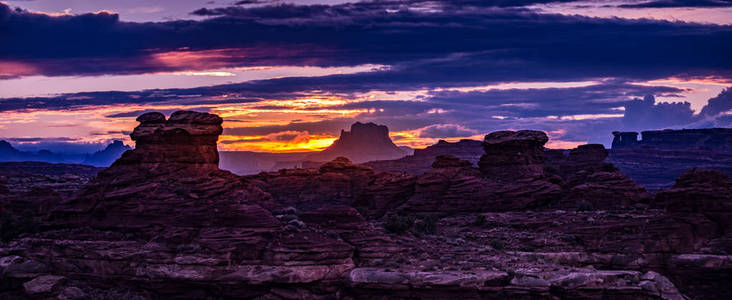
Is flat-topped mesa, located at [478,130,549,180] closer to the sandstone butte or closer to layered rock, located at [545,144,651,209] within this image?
layered rock, located at [545,144,651,209]

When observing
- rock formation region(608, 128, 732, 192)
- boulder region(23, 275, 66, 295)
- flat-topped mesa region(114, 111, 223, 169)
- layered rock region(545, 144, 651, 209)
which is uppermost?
flat-topped mesa region(114, 111, 223, 169)

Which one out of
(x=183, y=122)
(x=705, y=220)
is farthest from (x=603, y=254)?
(x=183, y=122)

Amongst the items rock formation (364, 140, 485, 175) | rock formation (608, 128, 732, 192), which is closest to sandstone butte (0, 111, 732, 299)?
rock formation (364, 140, 485, 175)

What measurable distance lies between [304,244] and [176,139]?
15420 millimetres

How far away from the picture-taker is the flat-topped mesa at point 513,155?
224 feet

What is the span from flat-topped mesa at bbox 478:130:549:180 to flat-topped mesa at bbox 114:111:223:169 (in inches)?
1277

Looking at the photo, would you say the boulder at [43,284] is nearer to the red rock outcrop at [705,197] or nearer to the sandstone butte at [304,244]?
the sandstone butte at [304,244]

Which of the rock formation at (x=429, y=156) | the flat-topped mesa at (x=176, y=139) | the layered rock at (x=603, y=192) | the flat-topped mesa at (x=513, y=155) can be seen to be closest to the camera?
the flat-topped mesa at (x=176, y=139)

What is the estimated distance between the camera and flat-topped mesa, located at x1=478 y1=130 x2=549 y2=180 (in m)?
68.4

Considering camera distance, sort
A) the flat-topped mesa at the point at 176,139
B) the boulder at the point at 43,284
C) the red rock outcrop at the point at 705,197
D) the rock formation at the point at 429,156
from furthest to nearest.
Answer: the rock formation at the point at 429,156 < the red rock outcrop at the point at 705,197 < the flat-topped mesa at the point at 176,139 < the boulder at the point at 43,284

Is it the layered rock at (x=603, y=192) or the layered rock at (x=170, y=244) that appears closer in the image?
the layered rock at (x=170, y=244)

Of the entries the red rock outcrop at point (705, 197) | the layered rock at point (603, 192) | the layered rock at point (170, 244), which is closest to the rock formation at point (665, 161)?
the layered rock at point (603, 192)

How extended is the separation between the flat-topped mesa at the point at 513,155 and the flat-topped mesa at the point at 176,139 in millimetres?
32437

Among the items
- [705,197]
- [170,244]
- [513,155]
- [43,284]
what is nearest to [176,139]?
[170,244]
